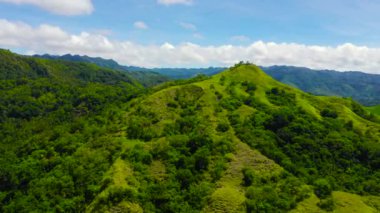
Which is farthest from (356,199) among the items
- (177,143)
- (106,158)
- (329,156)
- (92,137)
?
(92,137)

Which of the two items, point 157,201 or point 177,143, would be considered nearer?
point 157,201

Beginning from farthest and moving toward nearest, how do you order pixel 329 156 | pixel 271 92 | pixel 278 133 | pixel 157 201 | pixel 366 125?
pixel 271 92, pixel 366 125, pixel 278 133, pixel 329 156, pixel 157 201

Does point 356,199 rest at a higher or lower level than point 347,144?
lower

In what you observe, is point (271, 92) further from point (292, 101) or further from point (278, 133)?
point (278, 133)

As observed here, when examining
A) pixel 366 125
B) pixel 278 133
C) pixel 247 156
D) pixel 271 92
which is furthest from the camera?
pixel 271 92

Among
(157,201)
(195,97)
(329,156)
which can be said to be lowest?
(157,201)

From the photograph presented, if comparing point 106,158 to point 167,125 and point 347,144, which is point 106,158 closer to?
point 167,125
